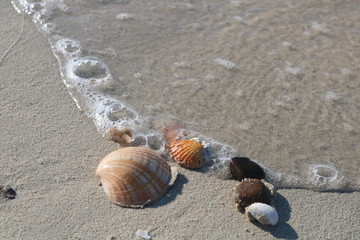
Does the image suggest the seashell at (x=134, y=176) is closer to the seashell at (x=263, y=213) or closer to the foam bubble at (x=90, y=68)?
the seashell at (x=263, y=213)

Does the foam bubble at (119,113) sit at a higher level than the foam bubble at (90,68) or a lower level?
lower

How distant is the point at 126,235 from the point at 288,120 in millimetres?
1693

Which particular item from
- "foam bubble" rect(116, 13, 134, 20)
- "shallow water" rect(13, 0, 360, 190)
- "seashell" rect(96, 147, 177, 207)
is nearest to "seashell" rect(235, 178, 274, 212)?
"shallow water" rect(13, 0, 360, 190)

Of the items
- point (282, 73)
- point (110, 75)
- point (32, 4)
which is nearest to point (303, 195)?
point (282, 73)

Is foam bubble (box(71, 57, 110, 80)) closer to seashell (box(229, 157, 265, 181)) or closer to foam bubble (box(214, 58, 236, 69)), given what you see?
foam bubble (box(214, 58, 236, 69))

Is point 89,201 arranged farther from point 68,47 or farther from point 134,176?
point 68,47

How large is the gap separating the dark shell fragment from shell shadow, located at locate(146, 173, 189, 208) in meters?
0.36

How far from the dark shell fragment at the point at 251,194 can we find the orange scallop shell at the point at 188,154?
375 millimetres

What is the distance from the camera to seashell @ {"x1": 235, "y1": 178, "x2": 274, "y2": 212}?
2.94 meters

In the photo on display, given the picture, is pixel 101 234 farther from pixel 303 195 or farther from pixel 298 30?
pixel 298 30

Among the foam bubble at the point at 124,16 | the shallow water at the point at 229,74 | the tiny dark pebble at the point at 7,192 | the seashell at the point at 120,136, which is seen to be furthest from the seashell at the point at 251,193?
the foam bubble at the point at 124,16

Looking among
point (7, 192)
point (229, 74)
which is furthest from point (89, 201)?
point (229, 74)

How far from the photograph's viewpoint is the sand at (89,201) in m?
2.81

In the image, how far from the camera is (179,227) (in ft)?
9.35
